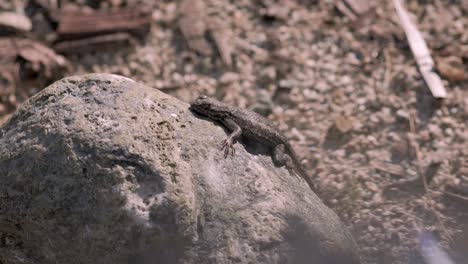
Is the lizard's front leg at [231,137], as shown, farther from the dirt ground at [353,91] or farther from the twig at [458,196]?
the twig at [458,196]

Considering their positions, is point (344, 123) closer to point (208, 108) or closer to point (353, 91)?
point (353, 91)

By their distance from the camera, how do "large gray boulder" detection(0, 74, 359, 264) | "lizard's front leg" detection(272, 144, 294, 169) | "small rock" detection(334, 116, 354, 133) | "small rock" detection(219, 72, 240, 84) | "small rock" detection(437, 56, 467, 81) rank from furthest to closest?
"small rock" detection(219, 72, 240, 84), "small rock" detection(437, 56, 467, 81), "small rock" detection(334, 116, 354, 133), "lizard's front leg" detection(272, 144, 294, 169), "large gray boulder" detection(0, 74, 359, 264)

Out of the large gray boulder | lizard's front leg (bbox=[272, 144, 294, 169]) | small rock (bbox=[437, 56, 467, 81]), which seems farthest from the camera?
small rock (bbox=[437, 56, 467, 81])

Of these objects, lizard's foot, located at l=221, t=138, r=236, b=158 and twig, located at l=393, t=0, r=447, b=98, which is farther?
twig, located at l=393, t=0, r=447, b=98

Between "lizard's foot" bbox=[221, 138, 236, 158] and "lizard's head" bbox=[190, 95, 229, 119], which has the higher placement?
"lizard's head" bbox=[190, 95, 229, 119]

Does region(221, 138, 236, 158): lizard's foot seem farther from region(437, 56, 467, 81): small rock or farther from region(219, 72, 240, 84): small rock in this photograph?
region(437, 56, 467, 81): small rock

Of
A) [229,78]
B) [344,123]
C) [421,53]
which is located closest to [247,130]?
[344,123]

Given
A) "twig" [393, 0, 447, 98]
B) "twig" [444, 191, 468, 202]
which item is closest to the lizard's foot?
"twig" [444, 191, 468, 202]

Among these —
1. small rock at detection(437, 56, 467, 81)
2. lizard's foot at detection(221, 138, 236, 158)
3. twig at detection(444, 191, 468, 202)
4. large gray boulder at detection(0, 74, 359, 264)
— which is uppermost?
small rock at detection(437, 56, 467, 81)
